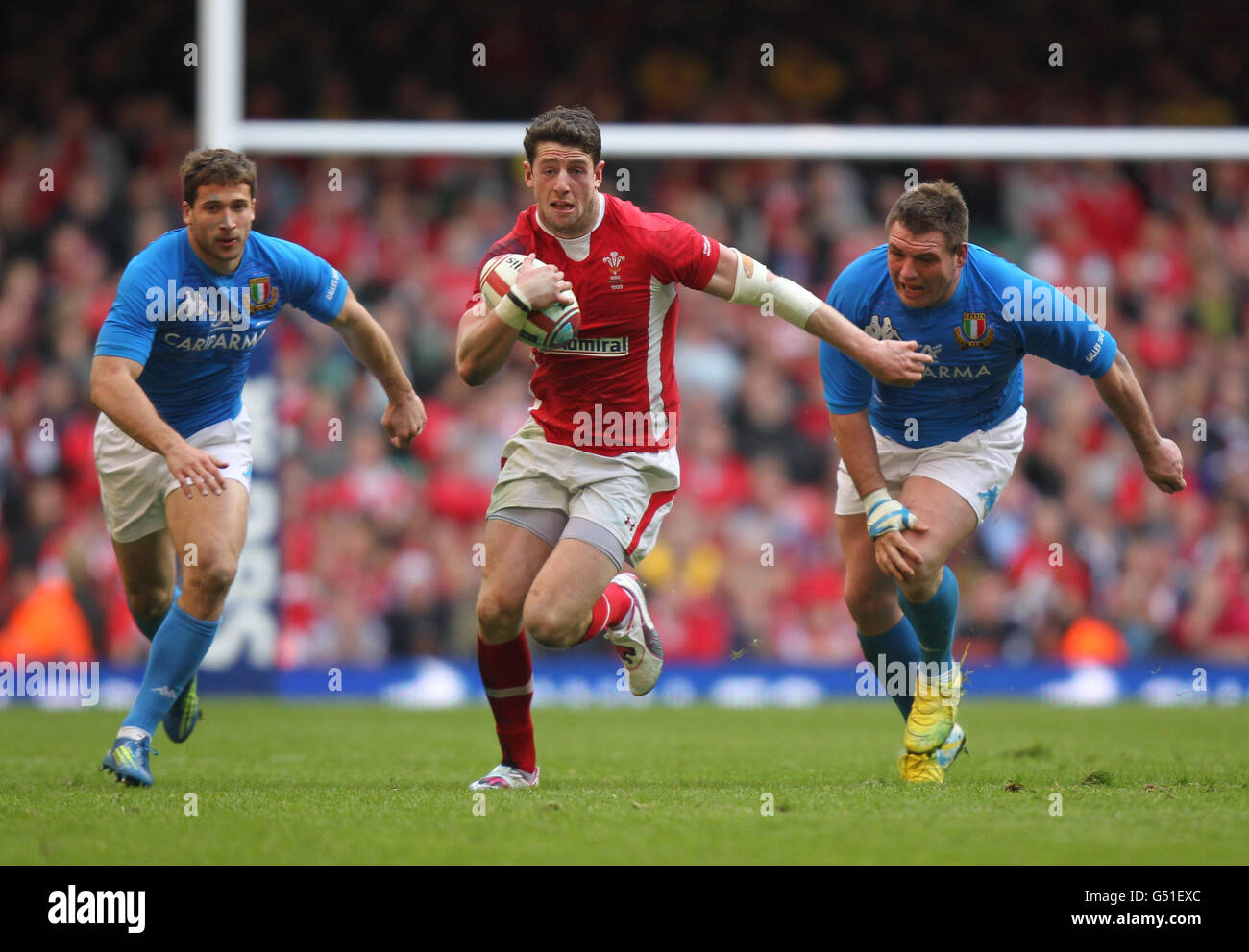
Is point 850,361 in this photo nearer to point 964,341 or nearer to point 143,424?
point 964,341

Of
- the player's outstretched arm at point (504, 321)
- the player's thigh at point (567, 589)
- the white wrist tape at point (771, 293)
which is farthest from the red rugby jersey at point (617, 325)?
the player's thigh at point (567, 589)

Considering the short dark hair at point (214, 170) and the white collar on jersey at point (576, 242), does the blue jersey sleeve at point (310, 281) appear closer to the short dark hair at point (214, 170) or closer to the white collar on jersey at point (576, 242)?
the short dark hair at point (214, 170)

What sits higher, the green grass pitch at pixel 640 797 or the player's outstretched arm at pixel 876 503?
the player's outstretched arm at pixel 876 503

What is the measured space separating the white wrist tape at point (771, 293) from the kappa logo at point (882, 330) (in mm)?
445

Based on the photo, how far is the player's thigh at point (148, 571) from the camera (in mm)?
6770

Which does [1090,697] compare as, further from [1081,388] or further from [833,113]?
[833,113]

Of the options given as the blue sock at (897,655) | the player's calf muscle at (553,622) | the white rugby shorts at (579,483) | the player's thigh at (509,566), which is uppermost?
the white rugby shorts at (579,483)

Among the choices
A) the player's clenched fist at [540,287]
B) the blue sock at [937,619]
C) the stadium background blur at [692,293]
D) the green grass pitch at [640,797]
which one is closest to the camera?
the green grass pitch at [640,797]

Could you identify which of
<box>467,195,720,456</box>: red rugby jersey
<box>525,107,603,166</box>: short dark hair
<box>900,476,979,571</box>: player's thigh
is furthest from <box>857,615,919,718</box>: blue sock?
<box>525,107,603,166</box>: short dark hair

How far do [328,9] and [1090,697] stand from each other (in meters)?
9.86

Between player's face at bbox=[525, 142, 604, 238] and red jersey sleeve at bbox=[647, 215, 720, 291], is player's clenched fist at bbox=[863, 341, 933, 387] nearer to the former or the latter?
red jersey sleeve at bbox=[647, 215, 720, 291]

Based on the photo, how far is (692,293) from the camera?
14.3 m

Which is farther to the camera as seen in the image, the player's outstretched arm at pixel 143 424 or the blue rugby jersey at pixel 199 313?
the blue rugby jersey at pixel 199 313

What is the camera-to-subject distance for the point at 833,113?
51.5 feet
